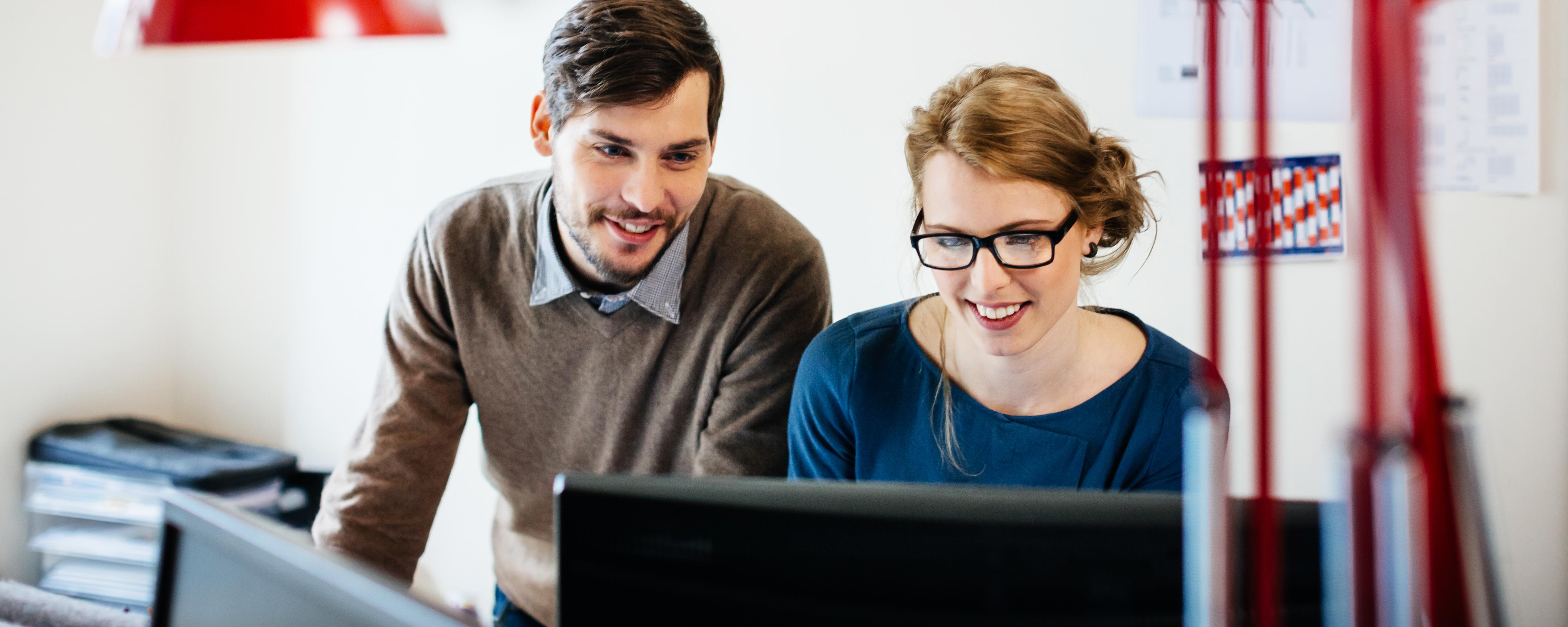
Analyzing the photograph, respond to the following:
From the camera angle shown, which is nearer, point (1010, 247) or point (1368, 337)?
point (1368, 337)

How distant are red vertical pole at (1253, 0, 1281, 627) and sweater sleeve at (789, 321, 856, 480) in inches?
36.5

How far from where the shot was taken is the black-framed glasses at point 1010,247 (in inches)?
45.8

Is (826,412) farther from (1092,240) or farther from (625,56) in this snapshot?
(625,56)

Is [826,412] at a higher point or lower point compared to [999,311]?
lower

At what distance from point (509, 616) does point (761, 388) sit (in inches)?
26.1

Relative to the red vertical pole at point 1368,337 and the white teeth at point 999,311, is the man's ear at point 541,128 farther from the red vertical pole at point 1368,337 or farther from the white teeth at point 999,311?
the red vertical pole at point 1368,337

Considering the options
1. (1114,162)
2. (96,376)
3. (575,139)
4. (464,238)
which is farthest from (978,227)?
(96,376)

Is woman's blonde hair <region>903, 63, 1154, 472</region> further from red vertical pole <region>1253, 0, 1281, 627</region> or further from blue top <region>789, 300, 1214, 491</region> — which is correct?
red vertical pole <region>1253, 0, 1281, 627</region>

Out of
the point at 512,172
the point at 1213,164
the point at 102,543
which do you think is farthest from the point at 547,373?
the point at 102,543

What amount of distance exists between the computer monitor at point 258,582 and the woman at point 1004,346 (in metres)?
0.73

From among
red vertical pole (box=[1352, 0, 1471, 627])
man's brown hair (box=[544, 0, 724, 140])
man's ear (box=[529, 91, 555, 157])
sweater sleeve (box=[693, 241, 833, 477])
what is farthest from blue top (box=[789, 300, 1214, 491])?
red vertical pole (box=[1352, 0, 1471, 627])

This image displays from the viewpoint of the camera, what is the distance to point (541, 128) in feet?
5.03

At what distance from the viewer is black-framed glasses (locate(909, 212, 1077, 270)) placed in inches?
45.8

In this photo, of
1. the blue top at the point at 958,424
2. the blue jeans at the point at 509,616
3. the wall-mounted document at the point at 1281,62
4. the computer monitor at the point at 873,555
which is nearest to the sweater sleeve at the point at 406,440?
the blue jeans at the point at 509,616
